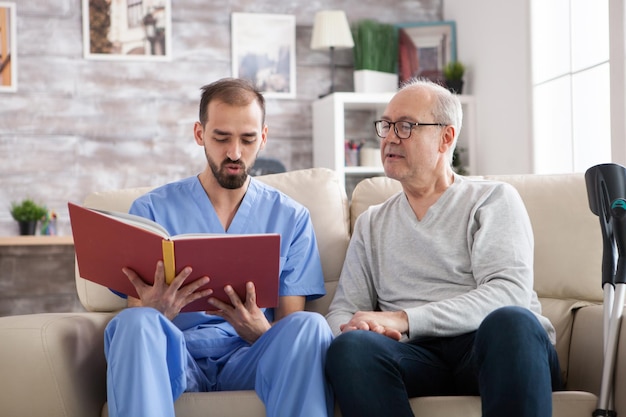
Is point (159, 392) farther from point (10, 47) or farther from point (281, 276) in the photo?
A: point (10, 47)

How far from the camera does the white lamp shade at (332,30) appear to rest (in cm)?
441

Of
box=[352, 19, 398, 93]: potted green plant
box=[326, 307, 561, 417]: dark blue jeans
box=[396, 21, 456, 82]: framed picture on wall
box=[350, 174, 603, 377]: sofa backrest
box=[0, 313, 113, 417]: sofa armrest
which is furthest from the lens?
box=[396, 21, 456, 82]: framed picture on wall

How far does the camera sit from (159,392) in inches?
70.2

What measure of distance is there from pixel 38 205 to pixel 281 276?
7.80 feet

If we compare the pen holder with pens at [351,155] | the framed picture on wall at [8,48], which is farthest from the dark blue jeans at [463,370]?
the framed picture on wall at [8,48]

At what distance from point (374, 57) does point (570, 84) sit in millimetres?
1202

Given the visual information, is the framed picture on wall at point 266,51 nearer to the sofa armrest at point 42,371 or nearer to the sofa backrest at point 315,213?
the sofa backrest at point 315,213

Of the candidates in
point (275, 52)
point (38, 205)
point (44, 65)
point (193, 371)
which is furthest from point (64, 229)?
point (193, 371)

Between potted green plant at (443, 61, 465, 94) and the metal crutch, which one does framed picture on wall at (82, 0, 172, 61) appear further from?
the metal crutch

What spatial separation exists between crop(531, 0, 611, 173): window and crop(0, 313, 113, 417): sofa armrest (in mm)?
2204

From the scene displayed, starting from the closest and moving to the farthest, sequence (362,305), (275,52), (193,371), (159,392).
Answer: (159,392) → (193,371) → (362,305) → (275,52)

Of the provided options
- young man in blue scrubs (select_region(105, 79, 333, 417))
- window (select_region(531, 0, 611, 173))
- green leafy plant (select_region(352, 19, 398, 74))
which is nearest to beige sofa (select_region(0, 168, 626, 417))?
young man in blue scrubs (select_region(105, 79, 333, 417))

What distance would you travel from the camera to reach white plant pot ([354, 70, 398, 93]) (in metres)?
4.45

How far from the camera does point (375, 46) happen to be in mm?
4543
